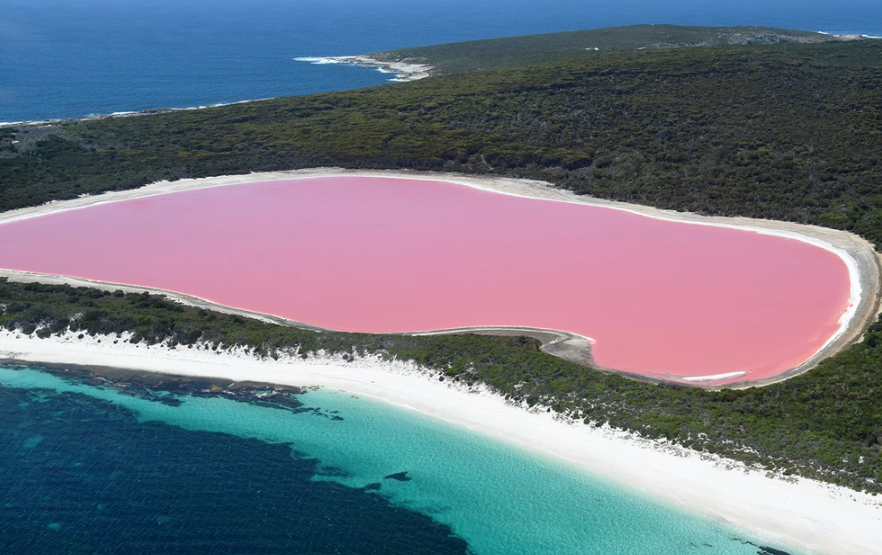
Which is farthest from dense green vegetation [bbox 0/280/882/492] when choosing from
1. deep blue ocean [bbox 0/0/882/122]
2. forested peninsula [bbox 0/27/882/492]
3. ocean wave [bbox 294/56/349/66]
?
ocean wave [bbox 294/56/349/66]

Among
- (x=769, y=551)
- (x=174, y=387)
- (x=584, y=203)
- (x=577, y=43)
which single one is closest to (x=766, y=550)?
(x=769, y=551)

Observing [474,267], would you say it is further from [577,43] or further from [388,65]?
[577,43]

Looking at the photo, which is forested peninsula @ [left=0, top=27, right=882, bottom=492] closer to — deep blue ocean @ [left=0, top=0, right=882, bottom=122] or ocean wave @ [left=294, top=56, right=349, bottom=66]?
deep blue ocean @ [left=0, top=0, right=882, bottom=122]

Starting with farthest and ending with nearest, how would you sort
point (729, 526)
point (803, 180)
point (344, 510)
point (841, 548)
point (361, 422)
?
point (803, 180), point (361, 422), point (344, 510), point (729, 526), point (841, 548)

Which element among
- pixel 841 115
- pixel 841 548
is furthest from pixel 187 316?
pixel 841 115

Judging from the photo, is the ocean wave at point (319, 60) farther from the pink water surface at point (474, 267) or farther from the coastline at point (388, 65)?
the pink water surface at point (474, 267)

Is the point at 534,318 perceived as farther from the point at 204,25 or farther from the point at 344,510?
the point at 204,25
